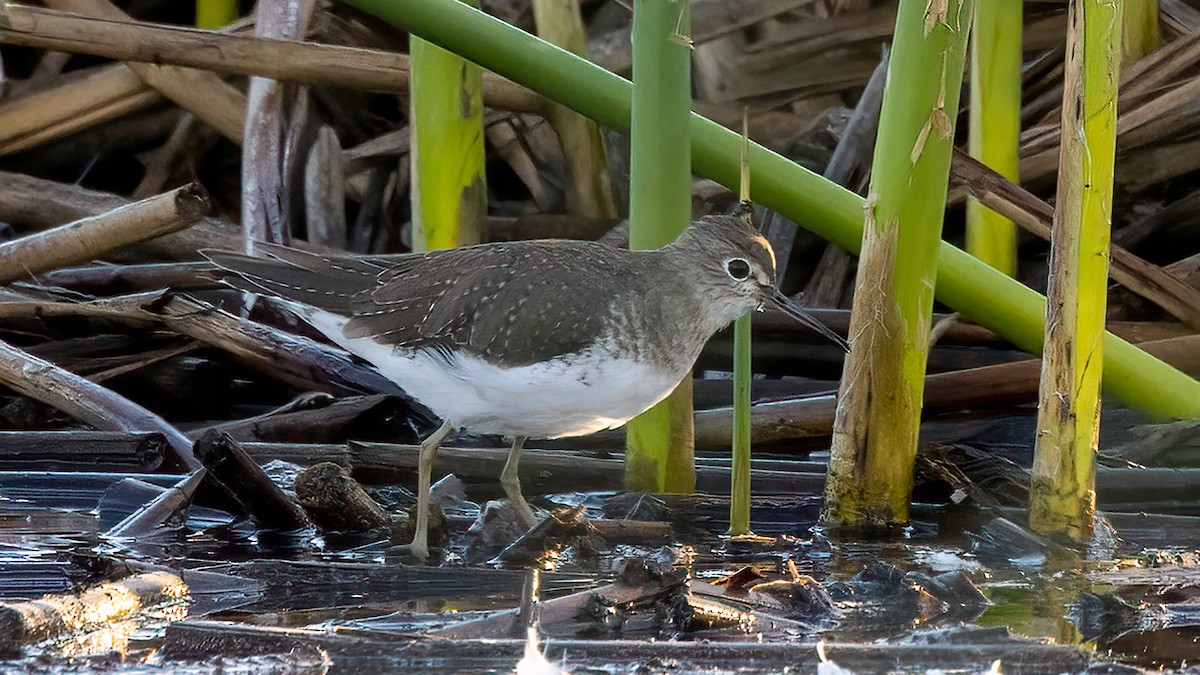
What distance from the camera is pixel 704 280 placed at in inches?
196

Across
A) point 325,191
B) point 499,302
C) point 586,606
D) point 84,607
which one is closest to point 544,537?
point 499,302

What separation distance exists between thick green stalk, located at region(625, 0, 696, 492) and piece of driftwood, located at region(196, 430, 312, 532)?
1.22m

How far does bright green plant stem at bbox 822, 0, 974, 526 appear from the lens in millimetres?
4246

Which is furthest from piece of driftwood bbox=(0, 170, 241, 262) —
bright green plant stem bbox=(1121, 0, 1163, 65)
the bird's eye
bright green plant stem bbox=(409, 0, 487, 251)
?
bright green plant stem bbox=(1121, 0, 1163, 65)

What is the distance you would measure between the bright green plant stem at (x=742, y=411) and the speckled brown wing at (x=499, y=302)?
1.66ft

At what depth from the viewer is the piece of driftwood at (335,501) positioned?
189 inches

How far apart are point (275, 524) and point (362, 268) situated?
101 centimetres

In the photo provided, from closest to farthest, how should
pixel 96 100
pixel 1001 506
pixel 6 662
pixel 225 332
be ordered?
pixel 6 662 → pixel 1001 506 → pixel 225 332 → pixel 96 100

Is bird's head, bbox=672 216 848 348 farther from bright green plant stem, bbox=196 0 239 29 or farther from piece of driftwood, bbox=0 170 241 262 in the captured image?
bright green plant stem, bbox=196 0 239 29

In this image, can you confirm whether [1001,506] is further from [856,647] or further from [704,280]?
[856,647]

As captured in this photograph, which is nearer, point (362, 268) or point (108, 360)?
point (362, 268)

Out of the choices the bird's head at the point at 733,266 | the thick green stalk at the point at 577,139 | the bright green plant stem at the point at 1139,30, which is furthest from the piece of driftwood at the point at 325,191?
the bright green plant stem at the point at 1139,30

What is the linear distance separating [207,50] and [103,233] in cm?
94

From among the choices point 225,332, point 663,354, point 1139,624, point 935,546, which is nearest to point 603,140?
A: point 225,332
